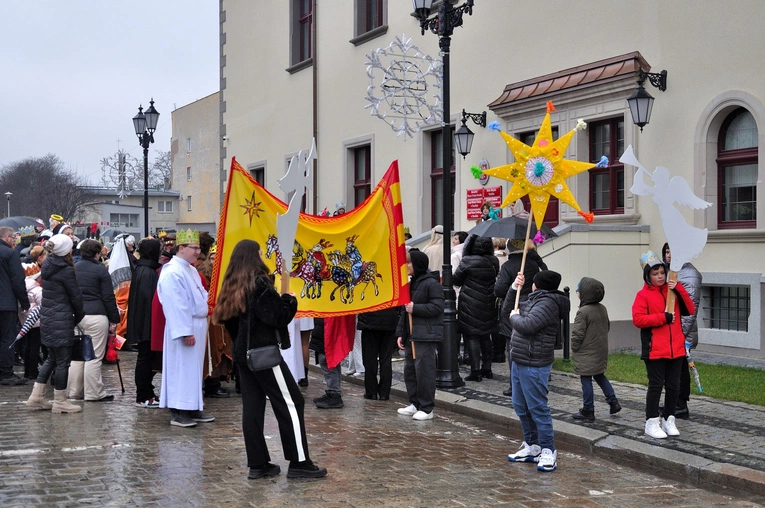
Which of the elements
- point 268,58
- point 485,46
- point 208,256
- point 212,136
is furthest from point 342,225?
point 212,136

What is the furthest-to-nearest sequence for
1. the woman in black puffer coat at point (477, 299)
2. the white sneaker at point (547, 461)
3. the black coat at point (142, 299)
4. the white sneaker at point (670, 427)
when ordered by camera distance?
1. the woman in black puffer coat at point (477, 299)
2. the black coat at point (142, 299)
3. the white sneaker at point (670, 427)
4. the white sneaker at point (547, 461)

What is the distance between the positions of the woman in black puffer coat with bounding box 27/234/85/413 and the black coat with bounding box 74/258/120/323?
1.24 ft

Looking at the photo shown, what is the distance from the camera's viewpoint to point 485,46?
59.4 ft

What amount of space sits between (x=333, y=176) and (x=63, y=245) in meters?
14.5

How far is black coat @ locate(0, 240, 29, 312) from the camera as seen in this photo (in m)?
11.8

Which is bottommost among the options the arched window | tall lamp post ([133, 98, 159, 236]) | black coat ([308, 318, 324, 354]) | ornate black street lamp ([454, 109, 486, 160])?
black coat ([308, 318, 324, 354])

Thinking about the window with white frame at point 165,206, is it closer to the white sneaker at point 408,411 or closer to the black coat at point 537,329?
the white sneaker at point 408,411

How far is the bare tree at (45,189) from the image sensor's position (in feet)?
238

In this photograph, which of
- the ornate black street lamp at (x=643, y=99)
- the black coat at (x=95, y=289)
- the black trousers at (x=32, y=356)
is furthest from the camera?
the ornate black street lamp at (x=643, y=99)

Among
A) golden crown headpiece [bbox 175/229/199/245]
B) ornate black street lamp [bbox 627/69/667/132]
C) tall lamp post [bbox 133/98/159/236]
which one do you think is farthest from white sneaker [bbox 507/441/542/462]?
tall lamp post [bbox 133/98/159/236]

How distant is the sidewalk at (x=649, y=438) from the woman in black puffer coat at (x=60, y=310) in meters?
3.92

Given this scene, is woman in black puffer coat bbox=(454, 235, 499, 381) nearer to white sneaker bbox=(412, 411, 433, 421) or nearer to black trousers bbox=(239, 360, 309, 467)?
white sneaker bbox=(412, 411, 433, 421)

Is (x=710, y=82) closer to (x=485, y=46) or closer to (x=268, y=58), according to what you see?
(x=485, y=46)

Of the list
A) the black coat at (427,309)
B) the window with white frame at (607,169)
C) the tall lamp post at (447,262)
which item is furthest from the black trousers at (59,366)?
the window with white frame at (607,169)
